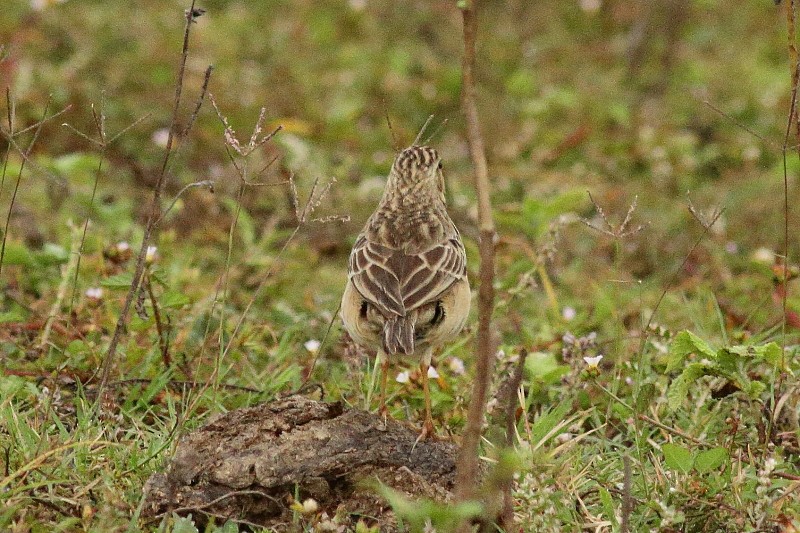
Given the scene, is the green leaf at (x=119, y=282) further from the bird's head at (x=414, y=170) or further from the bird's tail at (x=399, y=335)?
the bird's head at (x=414, y=170)

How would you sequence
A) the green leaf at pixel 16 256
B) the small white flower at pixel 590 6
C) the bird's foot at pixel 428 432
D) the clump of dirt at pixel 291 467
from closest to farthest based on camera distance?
the clump of dirt at pixel 291 467, the bird's foot at pixel 428 432, the green leaf at pixel 16 256, the small white flower at pixel 590 6

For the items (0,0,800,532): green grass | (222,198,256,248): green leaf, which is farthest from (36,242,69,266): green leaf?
(222,198,256,248): green leaf

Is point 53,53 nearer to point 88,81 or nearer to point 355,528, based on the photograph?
point 88,81

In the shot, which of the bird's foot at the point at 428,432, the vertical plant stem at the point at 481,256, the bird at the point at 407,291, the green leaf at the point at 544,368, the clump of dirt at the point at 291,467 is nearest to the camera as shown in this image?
the vertical plant stem at the point at 481,256

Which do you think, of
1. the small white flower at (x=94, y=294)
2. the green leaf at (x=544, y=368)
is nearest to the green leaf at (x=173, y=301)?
the small white flower at (x=94, y=294)

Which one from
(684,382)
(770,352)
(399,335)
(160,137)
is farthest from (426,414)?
(160,137)

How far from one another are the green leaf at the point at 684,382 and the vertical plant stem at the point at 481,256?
1591 mm

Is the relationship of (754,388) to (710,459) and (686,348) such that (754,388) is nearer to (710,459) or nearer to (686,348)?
(686,348)

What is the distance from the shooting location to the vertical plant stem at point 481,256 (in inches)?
144

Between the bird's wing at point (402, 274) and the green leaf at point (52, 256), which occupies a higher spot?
the bird's wing at point (402, 274)

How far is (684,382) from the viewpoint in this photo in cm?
518

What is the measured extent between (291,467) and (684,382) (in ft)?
5.96

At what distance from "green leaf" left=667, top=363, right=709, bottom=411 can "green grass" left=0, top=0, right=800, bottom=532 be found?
0.04 ft

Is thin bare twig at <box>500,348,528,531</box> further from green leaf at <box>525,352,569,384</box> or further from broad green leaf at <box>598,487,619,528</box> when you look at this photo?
green leaf at <box>525,352,569,384</box>
